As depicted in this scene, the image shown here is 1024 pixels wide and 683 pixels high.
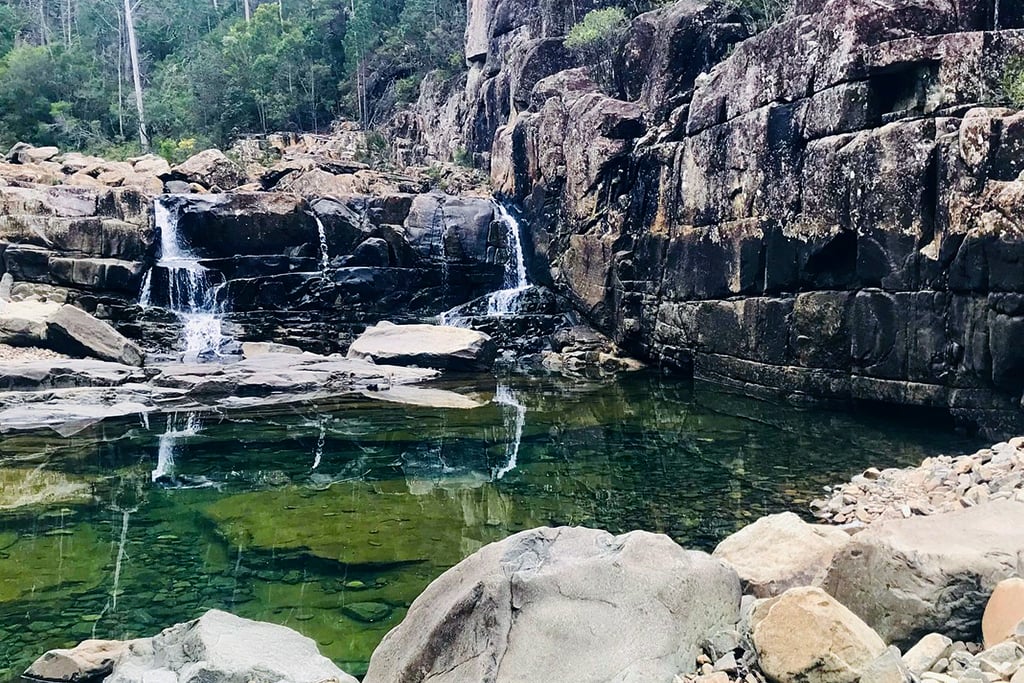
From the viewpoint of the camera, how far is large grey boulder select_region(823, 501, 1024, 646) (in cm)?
411

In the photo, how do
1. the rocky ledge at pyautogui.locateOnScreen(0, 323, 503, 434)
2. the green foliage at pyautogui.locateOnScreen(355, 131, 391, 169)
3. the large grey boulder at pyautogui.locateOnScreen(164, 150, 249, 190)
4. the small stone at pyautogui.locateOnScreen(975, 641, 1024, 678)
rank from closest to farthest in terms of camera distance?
the small stone at pyautogui.locateOnScreen(975, 641, 1024, 678) → the rocky ledge at pyautogui.locateOnScreen(0, 323, 503, 434) → the large grey boulder at pyautogui.locateOnScreen(164, 150, 249, 190) → the green foliage at pyautogui.locateOnScreen(355, 131, 391, 169)

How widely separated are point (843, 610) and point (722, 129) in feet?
51.1

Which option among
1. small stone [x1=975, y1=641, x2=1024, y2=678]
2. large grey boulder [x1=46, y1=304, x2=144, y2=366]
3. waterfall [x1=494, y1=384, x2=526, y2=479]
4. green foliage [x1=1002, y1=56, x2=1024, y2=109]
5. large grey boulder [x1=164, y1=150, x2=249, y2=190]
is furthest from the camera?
large grey boulder [x1=164, y1=150, x2=249, y2=190]

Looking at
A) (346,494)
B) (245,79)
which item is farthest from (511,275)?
(245,79)

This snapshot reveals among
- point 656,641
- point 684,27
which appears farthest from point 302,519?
point 684,27

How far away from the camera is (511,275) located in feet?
84.7

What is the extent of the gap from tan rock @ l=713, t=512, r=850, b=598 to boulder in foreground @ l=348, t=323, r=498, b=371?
48.3 ft

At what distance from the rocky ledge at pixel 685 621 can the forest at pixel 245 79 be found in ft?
120

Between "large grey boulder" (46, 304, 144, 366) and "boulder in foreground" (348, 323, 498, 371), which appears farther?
"boulder in foreground" (348, 323, 498, 371)

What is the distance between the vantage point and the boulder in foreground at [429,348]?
65.8ft

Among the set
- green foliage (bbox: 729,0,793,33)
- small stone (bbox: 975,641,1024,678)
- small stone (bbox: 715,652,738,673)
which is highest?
green foliage (bbox: 729,0,793,33)

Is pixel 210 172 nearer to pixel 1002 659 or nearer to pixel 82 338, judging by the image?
pixel 82 338

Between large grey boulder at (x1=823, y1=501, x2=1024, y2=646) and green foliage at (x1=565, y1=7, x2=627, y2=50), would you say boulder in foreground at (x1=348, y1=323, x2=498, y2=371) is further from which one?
large grey boulder at (x1=823, y1=501, x2=1024, y2=646)

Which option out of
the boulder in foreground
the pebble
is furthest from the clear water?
the boulder in foreground
